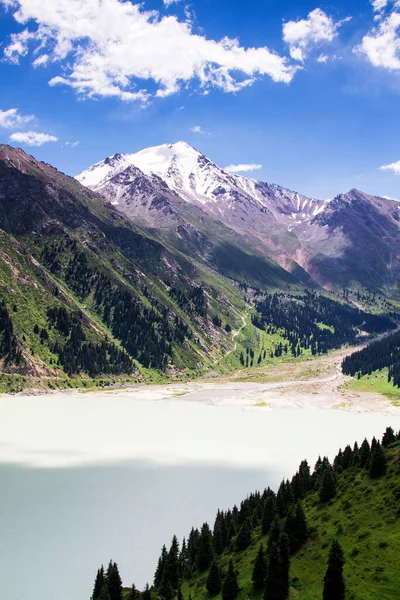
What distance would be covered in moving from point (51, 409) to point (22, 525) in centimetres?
8376

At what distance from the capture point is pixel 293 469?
312 feet

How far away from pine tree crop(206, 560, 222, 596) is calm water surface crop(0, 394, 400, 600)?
12.4 m

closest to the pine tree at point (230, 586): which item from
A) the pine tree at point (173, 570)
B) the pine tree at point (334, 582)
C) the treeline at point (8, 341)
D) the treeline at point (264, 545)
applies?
the treeline at point (264, 545)

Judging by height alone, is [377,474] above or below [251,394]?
above

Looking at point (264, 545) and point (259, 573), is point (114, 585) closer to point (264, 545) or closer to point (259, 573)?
point (259, 573)

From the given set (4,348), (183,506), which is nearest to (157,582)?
(183,506)

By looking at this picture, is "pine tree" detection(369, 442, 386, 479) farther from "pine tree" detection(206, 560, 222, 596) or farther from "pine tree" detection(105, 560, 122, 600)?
"pine tree" detection(105, 560, 122, 600)

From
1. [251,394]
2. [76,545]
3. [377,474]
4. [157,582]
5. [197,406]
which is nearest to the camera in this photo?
[157,582]

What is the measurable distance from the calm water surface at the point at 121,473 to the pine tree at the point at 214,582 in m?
12.4

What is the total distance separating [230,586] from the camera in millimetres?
44438

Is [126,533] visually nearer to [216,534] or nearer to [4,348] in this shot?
[216,534]

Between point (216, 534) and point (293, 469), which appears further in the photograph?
point (293, 469)

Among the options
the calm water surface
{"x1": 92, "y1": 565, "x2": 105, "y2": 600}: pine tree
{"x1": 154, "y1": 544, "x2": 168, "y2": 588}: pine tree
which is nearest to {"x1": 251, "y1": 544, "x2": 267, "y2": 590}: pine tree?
{"x1": 154, "y1": 544, "x2": 168, "y2": 588}: pine tree

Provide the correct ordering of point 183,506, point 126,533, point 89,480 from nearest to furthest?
1. point 126,533
2. point 183,506
3. point 89,480
